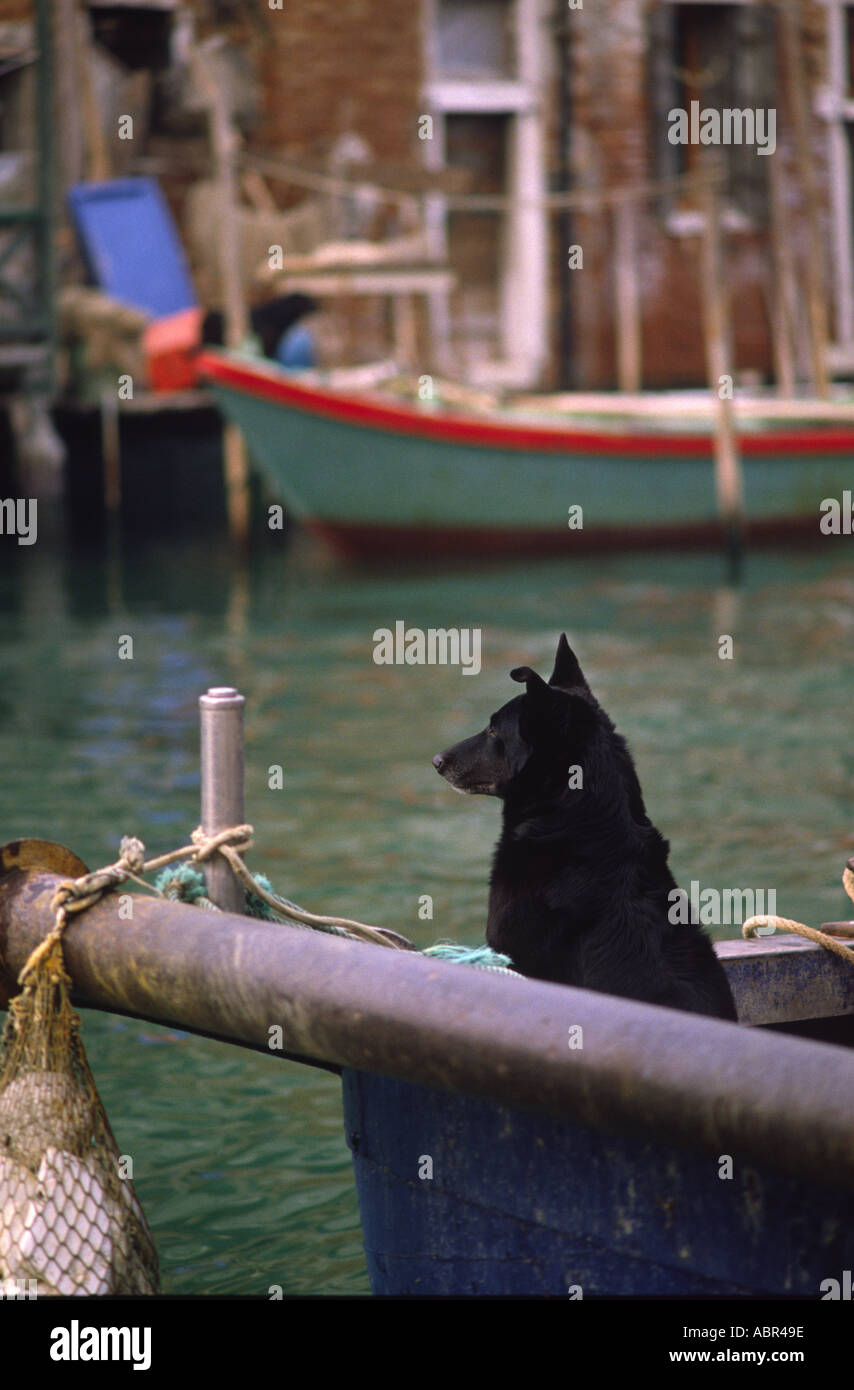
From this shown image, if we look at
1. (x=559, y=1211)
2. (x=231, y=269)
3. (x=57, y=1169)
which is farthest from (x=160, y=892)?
(x=231, y=269)

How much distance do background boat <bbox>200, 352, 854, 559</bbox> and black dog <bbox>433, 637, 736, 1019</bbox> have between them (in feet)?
35.9

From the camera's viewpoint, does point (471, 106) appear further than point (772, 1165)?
Yes

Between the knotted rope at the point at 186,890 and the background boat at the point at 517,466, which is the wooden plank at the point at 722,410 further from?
the knotted rope at the point at 186,890

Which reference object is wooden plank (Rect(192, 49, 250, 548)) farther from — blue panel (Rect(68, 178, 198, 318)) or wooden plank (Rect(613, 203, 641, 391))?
wooden plank (Rect(613, 203, 641, 391))

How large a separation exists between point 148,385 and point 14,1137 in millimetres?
13769

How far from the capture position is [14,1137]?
11.2 feet

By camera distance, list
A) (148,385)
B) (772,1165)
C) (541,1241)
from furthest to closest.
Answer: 1. (148,385)
2. (541,1241)
3. (772,1165)

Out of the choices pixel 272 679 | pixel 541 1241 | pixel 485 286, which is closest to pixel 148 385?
pixel 485 286

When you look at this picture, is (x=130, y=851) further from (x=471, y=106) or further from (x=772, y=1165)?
(x=471, y=106)

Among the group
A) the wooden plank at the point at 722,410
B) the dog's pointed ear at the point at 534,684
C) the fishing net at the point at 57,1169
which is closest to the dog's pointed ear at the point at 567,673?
the dog's pointed ear at the point at 534,684

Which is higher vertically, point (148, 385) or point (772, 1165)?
point (148, 385)

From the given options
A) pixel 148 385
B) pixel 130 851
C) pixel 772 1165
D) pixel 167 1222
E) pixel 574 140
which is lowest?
pixel 167 1222

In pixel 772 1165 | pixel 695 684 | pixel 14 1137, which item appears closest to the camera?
pixel 772 1165

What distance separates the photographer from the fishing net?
10.9 ft
